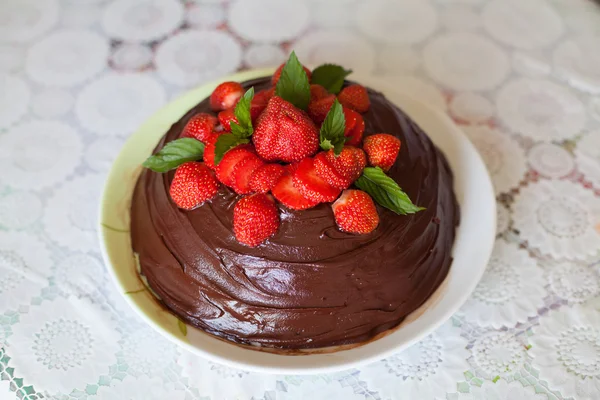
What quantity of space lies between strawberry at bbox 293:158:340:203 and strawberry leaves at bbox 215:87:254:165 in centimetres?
23

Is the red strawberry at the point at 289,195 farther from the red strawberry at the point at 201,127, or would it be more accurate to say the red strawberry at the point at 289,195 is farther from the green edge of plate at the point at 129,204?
the green edge of plate at the point at 129,204

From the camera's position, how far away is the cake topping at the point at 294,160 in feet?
6.43

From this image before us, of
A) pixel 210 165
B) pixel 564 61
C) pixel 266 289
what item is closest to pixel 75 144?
pixel 210 165

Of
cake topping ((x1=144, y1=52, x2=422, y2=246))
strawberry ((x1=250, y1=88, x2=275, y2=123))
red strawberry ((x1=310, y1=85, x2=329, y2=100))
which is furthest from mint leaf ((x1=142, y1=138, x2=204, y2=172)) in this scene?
red strawberry ((x1=310, y1=85, x2=329, y2=100))

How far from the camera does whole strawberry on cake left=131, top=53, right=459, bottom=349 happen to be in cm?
198

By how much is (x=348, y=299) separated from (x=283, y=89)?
81cm

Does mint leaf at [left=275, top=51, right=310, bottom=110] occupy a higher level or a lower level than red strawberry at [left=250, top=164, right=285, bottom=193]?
higher

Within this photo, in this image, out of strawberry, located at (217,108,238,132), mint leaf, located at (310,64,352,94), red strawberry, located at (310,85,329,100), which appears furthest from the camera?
mint leaf, located at (310,64,352,94)

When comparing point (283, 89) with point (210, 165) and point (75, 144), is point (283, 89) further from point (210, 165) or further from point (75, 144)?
point (75, 144)

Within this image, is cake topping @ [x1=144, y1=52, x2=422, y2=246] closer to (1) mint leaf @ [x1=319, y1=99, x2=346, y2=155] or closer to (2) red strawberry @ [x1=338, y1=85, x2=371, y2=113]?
(1) mint leaf @ [x1=319, y1=99, x2=346, y2=155]

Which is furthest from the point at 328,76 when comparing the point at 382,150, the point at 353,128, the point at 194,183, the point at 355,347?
the point at 355,347

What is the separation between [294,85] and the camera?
85.2 inches

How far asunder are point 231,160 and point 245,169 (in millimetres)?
61

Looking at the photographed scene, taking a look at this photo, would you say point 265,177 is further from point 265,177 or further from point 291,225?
point 291,225
